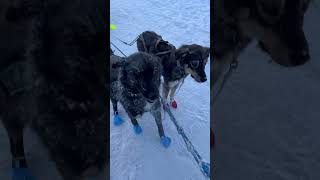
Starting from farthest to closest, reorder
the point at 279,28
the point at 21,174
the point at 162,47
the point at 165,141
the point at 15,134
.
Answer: the point at 162,47
the point at 165,141
the point at 21,174
the point at 15,134
the point at 279,28

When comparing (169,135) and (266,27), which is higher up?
(266,27)

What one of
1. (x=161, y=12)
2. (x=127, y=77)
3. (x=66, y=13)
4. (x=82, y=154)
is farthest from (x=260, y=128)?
(x=161, y=12)

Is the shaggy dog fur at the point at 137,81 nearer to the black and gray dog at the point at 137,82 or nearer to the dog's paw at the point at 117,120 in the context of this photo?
the black and gray dog at the point at 137,82

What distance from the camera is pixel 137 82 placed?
6.48 feet

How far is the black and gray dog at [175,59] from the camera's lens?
2195mm

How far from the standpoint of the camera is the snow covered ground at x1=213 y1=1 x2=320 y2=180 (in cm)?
211

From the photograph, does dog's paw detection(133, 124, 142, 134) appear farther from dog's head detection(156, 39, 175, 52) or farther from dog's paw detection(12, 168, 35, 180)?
dog's paw detection(12, 168, 35, 180)

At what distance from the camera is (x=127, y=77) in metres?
1.99

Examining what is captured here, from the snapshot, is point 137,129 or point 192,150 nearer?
point 192,150

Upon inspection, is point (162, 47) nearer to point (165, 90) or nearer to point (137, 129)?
point (165, 90)

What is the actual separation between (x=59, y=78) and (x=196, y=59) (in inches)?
38.8

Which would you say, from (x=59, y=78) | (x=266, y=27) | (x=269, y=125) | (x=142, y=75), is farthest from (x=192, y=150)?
(x=59, y=78)

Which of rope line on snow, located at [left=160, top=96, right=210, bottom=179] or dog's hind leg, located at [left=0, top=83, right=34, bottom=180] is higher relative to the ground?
dog's hind leg, located at [left=0, top=83, right=34, bottom=180]

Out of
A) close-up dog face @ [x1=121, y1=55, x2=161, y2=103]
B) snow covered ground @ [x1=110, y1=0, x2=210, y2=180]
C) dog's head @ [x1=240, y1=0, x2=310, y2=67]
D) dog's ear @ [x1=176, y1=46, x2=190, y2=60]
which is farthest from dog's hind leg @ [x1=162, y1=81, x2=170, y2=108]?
dog's head @ [x1=240, y1=0, x2=310, y2=67]
